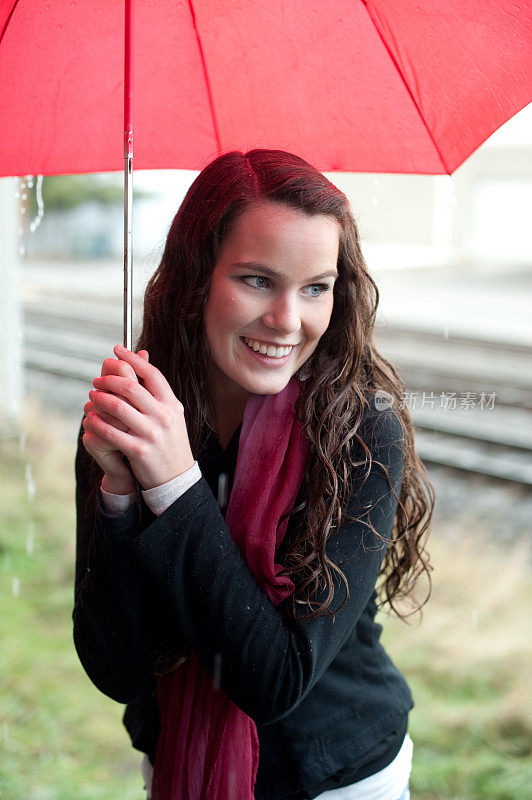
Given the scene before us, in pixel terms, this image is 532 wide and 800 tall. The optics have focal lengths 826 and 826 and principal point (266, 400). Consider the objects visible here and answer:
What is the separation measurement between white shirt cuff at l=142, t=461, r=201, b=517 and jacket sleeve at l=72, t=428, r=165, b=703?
7 centimetres

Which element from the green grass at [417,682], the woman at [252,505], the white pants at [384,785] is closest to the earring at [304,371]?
the woman at [252,505]

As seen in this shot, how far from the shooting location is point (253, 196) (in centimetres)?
143

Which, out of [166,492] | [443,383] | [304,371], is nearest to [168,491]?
[166,492]

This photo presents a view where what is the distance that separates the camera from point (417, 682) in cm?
413

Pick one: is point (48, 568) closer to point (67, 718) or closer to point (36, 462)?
point (67, 718)

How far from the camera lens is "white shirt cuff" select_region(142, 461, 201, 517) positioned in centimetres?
129

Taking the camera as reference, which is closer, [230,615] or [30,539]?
[230,615]

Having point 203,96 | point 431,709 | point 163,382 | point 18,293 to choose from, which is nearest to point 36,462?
point 18,293

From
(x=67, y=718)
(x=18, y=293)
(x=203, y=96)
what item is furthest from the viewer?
(x=18, y=293)

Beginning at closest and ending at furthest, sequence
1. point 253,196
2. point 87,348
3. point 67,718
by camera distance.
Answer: point 253,196
point 67,718
point 87,348

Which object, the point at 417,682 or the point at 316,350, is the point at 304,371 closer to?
the point at 316,350

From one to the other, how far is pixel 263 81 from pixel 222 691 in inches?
50.7

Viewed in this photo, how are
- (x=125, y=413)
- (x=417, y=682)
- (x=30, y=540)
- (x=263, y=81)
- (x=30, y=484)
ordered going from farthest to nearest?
(x=30, y=484)
(x=30, y=540)
(x=417, y=682)
(x=263, y=81)
(x=125, y=413)

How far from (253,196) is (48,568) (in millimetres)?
4381
